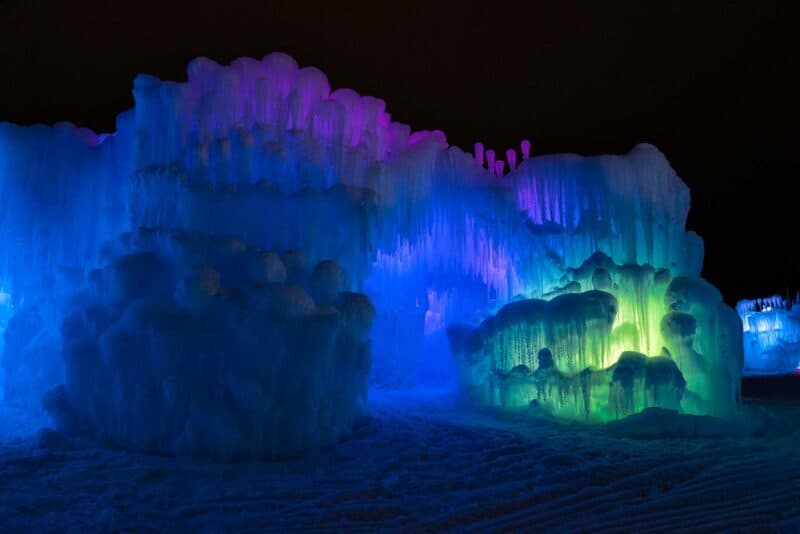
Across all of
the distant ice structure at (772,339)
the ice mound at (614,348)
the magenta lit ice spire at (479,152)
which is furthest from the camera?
the distant ice structure at (772,339)

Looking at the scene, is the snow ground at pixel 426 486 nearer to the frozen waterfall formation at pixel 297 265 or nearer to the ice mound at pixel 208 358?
the ice mound at pixel 208 358

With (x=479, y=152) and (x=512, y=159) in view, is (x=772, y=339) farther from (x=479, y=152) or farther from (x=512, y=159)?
(x=479, y=152)

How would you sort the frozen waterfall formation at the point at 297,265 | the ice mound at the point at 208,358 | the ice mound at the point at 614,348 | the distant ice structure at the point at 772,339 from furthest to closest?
the distant ice structure at the point at 772,339, the ice mound at the point at 614,348, the frozen waterfall formation at the point at 297,265, the ice mound at the point at 208,358

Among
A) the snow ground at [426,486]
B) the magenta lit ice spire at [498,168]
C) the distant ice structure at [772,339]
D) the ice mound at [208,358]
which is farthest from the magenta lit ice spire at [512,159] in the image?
the distant ice structure at [772,339]

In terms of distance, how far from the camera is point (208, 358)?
9516 millimetres

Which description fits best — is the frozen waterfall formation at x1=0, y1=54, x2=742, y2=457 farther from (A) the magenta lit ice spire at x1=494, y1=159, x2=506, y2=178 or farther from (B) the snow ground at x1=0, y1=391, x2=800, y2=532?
(B) the snow ground at x1=0, y1=391, x2=800, y2=532

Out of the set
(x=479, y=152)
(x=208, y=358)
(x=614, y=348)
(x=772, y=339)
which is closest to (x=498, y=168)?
(x=479, y=152)

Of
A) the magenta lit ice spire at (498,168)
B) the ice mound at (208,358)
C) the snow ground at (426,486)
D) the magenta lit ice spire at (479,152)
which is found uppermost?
the magenta lit ice spire at (479,152)

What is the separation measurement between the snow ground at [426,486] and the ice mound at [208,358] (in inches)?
18.5

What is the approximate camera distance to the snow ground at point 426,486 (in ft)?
20.7

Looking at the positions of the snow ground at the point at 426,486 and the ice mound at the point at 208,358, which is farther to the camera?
the ice mound at the point at 208,358

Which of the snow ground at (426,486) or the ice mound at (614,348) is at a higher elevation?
the ice mound at (614,348)

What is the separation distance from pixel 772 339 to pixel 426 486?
92.7ft

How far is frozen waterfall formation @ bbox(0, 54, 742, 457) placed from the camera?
959 cm
